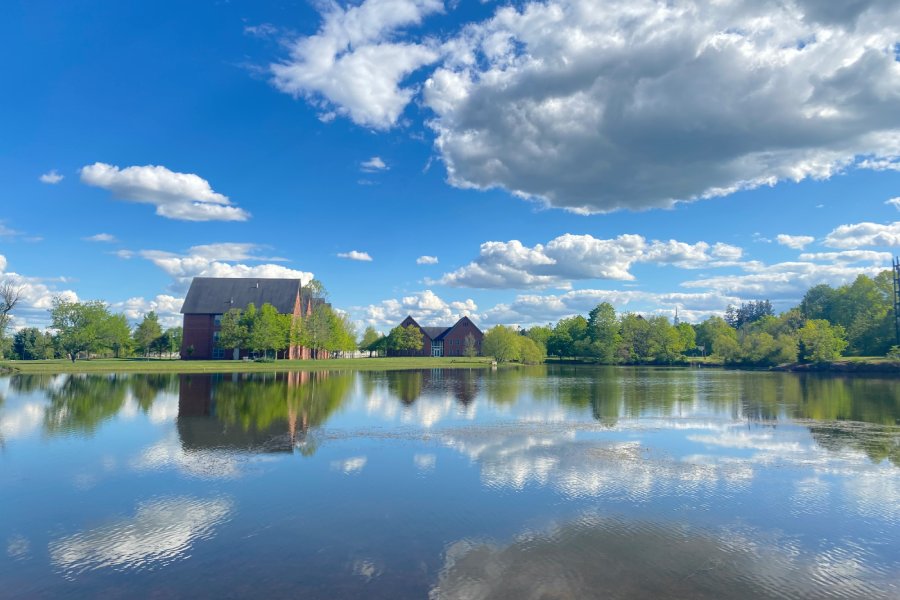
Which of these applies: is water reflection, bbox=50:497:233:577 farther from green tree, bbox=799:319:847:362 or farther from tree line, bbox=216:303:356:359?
green tree, bbox=799:319:847:362

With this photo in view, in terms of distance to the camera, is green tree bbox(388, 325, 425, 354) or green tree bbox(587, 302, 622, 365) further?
green tree bbox(388, 325, 425, 354)

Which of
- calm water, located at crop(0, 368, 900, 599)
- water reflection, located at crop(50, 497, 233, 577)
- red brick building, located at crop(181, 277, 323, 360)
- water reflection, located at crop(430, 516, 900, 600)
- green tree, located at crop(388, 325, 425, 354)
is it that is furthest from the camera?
green tree, located at crop(388, 325, 425, 354)

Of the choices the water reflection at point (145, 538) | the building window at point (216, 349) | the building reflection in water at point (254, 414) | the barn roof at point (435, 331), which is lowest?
the water reflection at point (145, 538)

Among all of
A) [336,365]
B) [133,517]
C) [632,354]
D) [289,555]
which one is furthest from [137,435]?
[632,354]

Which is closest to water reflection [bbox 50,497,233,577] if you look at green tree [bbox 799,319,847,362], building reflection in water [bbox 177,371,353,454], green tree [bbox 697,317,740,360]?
building reflection in water [bbox 177,371,353,454]

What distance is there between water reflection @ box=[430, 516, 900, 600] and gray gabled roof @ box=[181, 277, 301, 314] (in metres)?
87.7

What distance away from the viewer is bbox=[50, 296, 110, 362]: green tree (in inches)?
3150

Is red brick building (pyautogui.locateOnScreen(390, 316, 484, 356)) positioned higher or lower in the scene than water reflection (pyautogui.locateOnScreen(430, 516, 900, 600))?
higher

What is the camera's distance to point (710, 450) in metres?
19.2

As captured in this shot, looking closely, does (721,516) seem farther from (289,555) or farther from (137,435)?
Answer: (137,435)

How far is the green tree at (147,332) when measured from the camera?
109250 millimetres

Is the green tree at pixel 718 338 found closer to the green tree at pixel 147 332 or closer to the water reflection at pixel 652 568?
the water reflection at pixel 652 568

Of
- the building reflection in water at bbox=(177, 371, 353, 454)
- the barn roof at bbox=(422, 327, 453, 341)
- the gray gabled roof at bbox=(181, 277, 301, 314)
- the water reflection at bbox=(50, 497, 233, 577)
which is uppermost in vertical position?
the gray gabled roof at bbox=(181, 277, 301, 314)

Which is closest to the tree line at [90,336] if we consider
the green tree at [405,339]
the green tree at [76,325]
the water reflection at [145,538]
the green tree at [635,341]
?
the green tree at [76,325]
